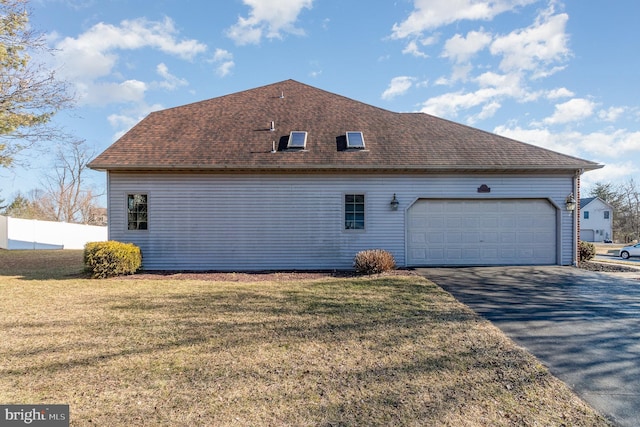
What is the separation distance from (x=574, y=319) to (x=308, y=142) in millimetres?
8816

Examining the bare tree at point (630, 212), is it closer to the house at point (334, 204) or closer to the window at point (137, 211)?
the house at point (334, 204)

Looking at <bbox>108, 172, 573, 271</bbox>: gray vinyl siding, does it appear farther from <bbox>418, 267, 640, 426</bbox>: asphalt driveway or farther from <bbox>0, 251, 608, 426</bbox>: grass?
<bbox>0, 251, 608, 426</bbox>: grass

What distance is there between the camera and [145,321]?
5.45 meters

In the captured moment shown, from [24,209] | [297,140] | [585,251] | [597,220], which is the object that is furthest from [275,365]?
[597,220]

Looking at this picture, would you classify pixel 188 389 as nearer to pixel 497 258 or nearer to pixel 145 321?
pixel 145 321

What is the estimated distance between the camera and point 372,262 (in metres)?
9.71

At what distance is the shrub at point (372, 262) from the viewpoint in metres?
9.71

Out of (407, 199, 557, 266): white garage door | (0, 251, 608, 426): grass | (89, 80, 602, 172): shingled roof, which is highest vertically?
(89, 80, 602, 172): shingled roof

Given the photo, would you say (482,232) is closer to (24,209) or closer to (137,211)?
(137,211)

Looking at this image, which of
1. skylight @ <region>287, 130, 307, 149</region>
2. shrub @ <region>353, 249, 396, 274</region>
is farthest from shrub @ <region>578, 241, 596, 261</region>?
skylight @ <region>287, 130, 307, 149</region>

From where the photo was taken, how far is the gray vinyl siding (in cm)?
1082

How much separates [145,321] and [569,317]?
7.31 meters

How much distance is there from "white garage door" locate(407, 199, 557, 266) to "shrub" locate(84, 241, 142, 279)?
912cm

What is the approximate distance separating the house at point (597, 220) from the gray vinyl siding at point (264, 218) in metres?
49.6
